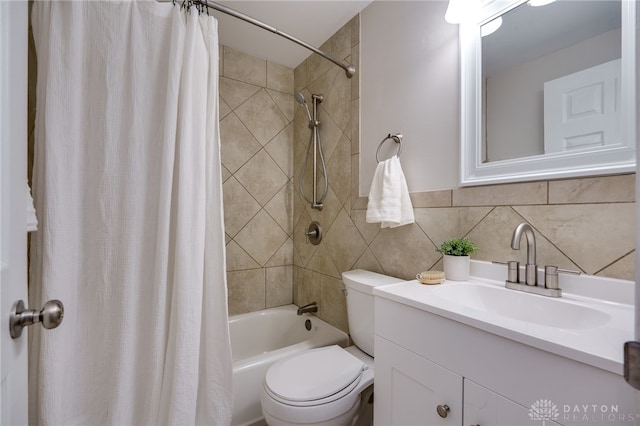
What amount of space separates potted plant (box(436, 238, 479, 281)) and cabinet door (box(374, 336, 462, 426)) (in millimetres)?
376

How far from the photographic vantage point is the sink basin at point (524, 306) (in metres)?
0.75

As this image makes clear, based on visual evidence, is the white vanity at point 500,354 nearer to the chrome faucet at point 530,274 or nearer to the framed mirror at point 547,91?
the chrome faucet at point 530,274

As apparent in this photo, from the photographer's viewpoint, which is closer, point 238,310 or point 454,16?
point 454,16

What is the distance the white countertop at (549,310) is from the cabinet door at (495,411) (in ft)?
0.45

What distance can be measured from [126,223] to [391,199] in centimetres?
107

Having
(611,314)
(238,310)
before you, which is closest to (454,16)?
(611,314)

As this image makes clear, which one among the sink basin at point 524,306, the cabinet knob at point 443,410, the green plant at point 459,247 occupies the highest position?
the green plant at point 459,247

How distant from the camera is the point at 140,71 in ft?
3.25

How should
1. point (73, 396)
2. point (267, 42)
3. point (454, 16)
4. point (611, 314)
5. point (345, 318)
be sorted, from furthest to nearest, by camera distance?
point (267, 42) < point (345, 318) < point (454, 16) < point (73, 396) < point (611, 314)

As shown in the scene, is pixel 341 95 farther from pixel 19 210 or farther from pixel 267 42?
pixel 19 210

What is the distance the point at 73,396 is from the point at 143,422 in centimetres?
24

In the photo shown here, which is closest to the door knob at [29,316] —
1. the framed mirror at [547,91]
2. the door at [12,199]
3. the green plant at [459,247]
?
the door at [12,199]

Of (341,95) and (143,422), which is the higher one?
(341,95)

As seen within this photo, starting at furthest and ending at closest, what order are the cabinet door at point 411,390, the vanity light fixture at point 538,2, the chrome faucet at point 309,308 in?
the chrome faucet at point 309,308
the vanity light fixture at point 538,2
the cabinet door at point 411,390
